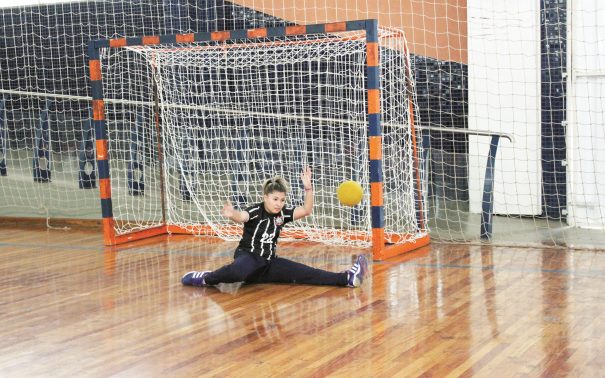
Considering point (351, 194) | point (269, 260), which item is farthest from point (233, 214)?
point (351, 194)

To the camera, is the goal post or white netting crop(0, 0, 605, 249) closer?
the goal post

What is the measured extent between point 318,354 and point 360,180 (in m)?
3.71

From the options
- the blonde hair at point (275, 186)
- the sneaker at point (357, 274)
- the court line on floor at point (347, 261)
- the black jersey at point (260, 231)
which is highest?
the blonde hair at point (275, 186)

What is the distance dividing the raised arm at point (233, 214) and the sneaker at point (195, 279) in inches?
17.2

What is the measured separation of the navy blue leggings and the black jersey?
0.14 feet

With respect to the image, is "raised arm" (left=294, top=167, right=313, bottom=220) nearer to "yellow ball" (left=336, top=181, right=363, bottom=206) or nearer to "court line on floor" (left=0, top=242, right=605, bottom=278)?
"yellow ball" (left=336, top=181, right=363, bottom=206)

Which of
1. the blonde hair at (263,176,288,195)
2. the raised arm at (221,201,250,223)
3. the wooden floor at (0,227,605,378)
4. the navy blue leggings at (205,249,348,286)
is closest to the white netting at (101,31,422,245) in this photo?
the wooden floor at (0,227,605,378)

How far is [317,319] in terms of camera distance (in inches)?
157

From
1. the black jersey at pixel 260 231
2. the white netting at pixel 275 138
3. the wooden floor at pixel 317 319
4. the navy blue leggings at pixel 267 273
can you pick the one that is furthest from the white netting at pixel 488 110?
the black jersey at pixel 260 231

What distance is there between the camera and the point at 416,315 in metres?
4.00

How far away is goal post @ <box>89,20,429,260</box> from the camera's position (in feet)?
20.5

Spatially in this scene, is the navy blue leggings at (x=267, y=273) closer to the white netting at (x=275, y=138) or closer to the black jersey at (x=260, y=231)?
the black jersey at (x=260, y=231)

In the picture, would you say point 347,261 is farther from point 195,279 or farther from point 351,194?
point 195,279

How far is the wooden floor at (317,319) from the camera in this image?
320cm
